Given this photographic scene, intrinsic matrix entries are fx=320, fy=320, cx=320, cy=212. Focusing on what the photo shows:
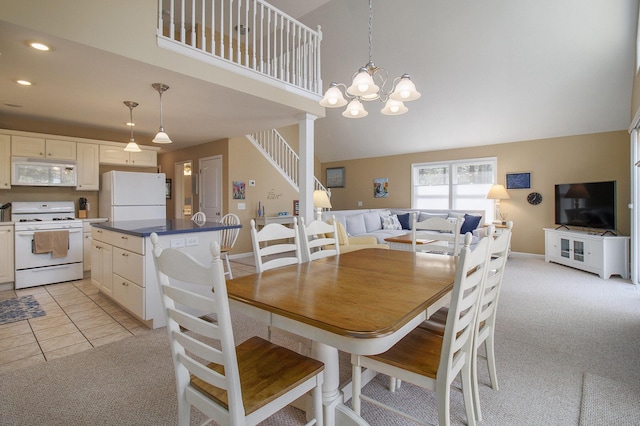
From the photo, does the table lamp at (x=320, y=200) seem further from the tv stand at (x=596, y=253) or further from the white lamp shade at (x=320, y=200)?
the tv stand at (x=596, y=253)

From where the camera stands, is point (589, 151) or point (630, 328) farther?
point (589, 151)

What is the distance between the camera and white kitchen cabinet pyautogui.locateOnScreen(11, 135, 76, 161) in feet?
14.4

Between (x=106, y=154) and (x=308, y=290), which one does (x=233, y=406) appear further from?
Answer: (x=106, y=154)

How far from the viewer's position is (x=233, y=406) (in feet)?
3.42

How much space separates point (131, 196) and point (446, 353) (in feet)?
16.8

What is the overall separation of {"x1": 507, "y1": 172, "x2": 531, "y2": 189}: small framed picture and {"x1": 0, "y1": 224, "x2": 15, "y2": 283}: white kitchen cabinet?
813cm

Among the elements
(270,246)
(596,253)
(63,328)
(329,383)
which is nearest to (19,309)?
(63,328)

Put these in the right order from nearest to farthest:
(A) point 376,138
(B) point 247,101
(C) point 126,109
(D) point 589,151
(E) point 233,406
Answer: (E) point 233,406
(B) point 247,101
(C) point 126,109
(D) point 589,151
(A) point 376,138

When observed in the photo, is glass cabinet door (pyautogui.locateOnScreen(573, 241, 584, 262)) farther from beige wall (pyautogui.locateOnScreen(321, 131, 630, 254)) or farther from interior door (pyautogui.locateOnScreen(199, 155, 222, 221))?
interior door (pyautogui.locateOnScreen(199, 155, 222, 221))

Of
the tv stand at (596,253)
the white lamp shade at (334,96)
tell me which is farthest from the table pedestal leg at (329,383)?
the tv stand at (596,253)

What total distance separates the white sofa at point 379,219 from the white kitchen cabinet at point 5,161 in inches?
178

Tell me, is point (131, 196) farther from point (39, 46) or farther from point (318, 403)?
point (318, 403)

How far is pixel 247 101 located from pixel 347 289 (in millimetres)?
3016

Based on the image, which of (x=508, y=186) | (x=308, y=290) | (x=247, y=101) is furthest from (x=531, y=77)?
(x=308, y=290)
